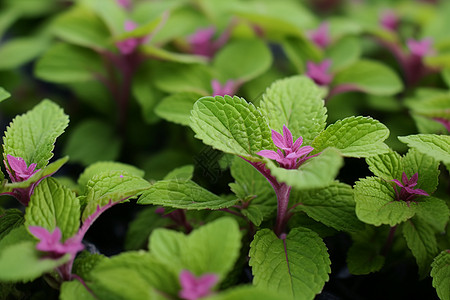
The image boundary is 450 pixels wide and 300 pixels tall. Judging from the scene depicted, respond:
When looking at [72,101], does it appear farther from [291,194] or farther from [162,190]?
[291,194]

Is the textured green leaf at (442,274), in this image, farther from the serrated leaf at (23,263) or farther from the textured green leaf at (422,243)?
the serrated leaf at (23,263)

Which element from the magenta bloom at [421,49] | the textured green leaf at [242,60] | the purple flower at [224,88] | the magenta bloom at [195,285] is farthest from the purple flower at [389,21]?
the magenta bloom at [195,285]

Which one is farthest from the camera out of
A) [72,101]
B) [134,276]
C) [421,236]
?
[72,101]

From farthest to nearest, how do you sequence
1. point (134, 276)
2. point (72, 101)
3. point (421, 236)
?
point (72, 101), point (421, 236), point (134, 276)

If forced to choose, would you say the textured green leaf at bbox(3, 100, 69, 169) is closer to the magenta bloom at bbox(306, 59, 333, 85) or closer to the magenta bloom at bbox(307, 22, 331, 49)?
the magenta bloom at bbox(306, 59, 333, 85)

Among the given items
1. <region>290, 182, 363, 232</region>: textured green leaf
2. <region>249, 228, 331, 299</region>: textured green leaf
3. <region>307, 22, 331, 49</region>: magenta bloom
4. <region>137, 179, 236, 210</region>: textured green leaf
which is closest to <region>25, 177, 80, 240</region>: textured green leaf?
<region>137, 179, 236, 210</region>: textured green leaf

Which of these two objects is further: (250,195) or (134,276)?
(250,195)

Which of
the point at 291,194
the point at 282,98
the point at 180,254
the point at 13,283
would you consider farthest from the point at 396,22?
the point at 13,283
